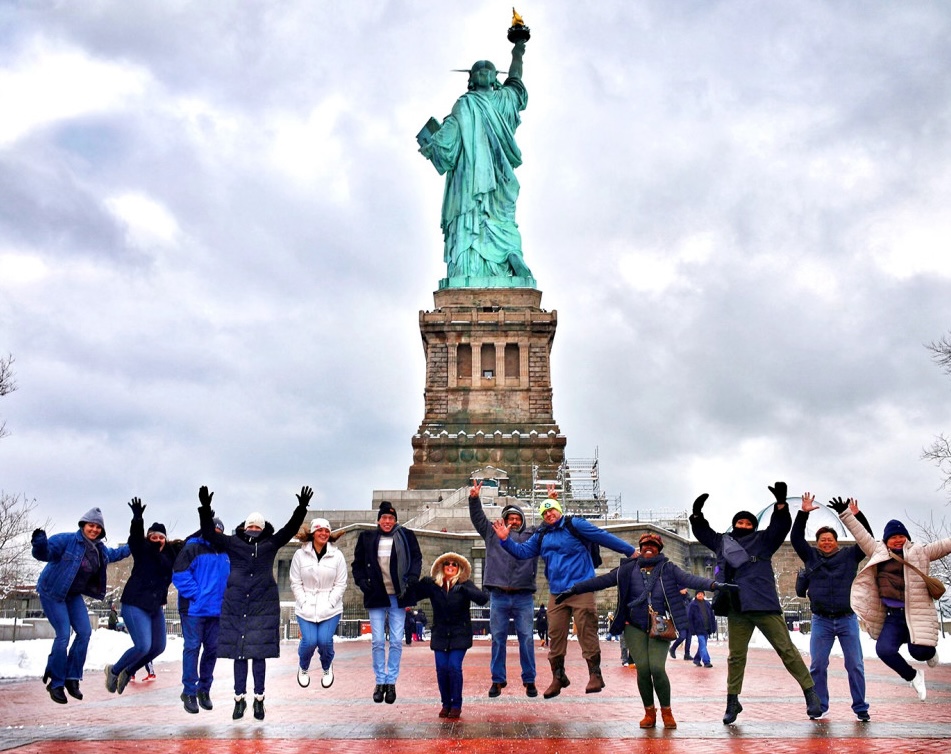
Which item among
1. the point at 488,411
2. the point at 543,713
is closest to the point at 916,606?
the point at 543,713

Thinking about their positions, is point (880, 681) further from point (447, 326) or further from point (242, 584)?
point (447, 326)

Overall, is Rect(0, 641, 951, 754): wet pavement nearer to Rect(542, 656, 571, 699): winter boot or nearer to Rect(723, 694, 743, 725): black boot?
Rect(723, 694, 743, 725): black boot

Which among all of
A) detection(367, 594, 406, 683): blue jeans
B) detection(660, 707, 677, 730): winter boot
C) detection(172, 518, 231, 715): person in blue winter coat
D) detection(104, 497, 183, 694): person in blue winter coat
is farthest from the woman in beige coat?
detection(104, 497, 183, 694): person in blue winter coat

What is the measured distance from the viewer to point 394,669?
1030cm

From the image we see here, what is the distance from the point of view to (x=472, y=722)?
358 inches

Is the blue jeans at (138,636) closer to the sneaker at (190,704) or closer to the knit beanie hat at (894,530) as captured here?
the sneaker at (190,704)

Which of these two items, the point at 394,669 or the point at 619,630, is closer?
the point at 619,630

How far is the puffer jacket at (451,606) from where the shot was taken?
30.7 feet

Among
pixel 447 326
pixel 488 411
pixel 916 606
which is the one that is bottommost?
pixel 916 606

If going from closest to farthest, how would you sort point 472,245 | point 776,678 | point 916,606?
point 916,606, point 776,678, point 472,245

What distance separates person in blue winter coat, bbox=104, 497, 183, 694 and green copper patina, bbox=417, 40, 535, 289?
1754 inches

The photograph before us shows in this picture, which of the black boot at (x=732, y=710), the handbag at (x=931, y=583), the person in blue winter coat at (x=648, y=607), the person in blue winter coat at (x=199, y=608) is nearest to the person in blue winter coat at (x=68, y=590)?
the person in blue winter coat at (x=199, y=608)

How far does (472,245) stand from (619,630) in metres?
47.2

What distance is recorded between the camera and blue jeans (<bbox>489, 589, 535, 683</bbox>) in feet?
33.9
